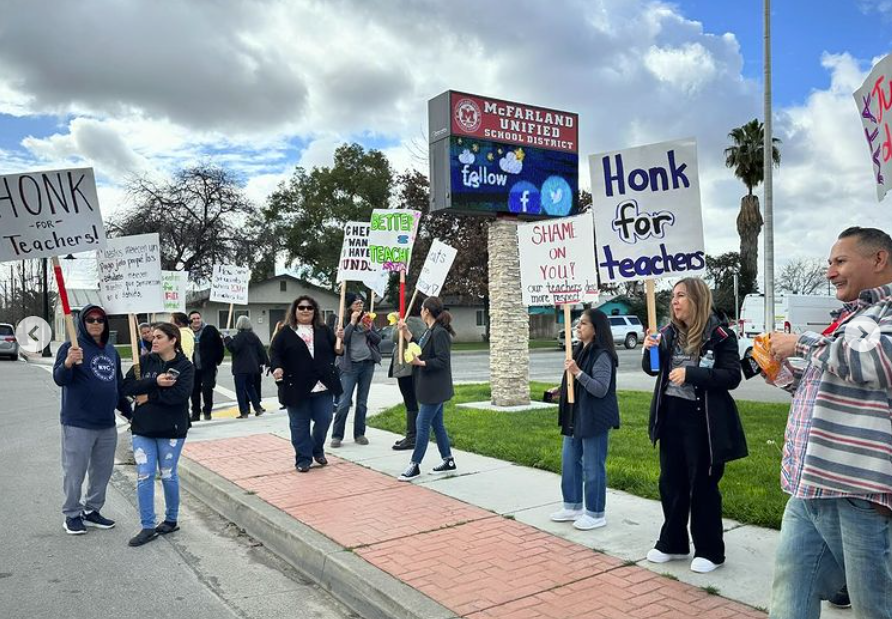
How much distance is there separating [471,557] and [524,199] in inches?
362

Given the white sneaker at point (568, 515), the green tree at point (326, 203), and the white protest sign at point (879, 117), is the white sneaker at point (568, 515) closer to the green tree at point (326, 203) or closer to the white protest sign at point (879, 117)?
the white protest sign at point (879, 117)

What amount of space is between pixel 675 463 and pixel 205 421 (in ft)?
32.3

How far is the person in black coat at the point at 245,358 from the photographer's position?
12562 mm

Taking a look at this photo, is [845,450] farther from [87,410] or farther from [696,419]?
[87,410]

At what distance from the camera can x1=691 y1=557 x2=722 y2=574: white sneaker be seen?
4.57 metres

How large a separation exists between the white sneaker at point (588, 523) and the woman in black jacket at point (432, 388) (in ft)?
6.70

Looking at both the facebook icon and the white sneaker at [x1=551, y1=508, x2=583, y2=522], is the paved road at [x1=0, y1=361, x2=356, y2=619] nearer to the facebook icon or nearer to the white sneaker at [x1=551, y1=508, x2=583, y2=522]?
the white sneaker at [x1=551, y1=508, x2=583, y2=522]

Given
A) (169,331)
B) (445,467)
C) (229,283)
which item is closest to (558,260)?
(445,467)

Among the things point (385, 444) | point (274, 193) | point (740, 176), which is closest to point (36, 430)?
point (385, 444)

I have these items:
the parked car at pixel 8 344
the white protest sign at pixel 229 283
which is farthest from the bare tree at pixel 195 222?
the white protest sign at pixel 229 283

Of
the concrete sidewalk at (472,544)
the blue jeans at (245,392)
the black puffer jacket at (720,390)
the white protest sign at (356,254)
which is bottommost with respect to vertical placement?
the concrete sidewalk at (472,544)

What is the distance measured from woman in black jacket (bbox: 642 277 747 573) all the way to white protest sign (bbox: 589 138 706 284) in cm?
80

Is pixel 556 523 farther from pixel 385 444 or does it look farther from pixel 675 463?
pixel 385 444

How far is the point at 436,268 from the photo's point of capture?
9781 millimetres
